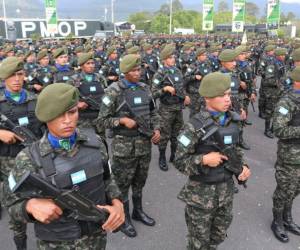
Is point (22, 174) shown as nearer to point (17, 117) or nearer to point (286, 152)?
point (17, 117)

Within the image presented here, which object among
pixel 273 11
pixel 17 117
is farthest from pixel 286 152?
pixel 273 11

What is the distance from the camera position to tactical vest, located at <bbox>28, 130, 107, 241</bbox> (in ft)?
7.09

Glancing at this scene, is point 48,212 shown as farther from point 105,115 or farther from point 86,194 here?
point 105,115

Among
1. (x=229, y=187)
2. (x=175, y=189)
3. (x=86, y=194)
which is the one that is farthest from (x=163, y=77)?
(x=86, y=194)

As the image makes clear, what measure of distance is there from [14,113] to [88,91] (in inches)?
73.2

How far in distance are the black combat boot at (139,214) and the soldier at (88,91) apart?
138 centimetres

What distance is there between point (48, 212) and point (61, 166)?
0.30 m

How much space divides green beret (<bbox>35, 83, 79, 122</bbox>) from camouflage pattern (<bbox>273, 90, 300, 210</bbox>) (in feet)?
8.27

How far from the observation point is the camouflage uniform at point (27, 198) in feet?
7.13

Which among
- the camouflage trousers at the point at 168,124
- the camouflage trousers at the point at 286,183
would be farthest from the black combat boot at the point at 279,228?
the camouflage trousers at the point at 168,124

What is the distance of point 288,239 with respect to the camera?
162 inches

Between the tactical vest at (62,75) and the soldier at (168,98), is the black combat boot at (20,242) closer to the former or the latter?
the soldier at (168,98)

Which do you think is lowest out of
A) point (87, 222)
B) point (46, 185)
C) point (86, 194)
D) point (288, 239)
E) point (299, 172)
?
point (288, 239)

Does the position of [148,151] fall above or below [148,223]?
above
